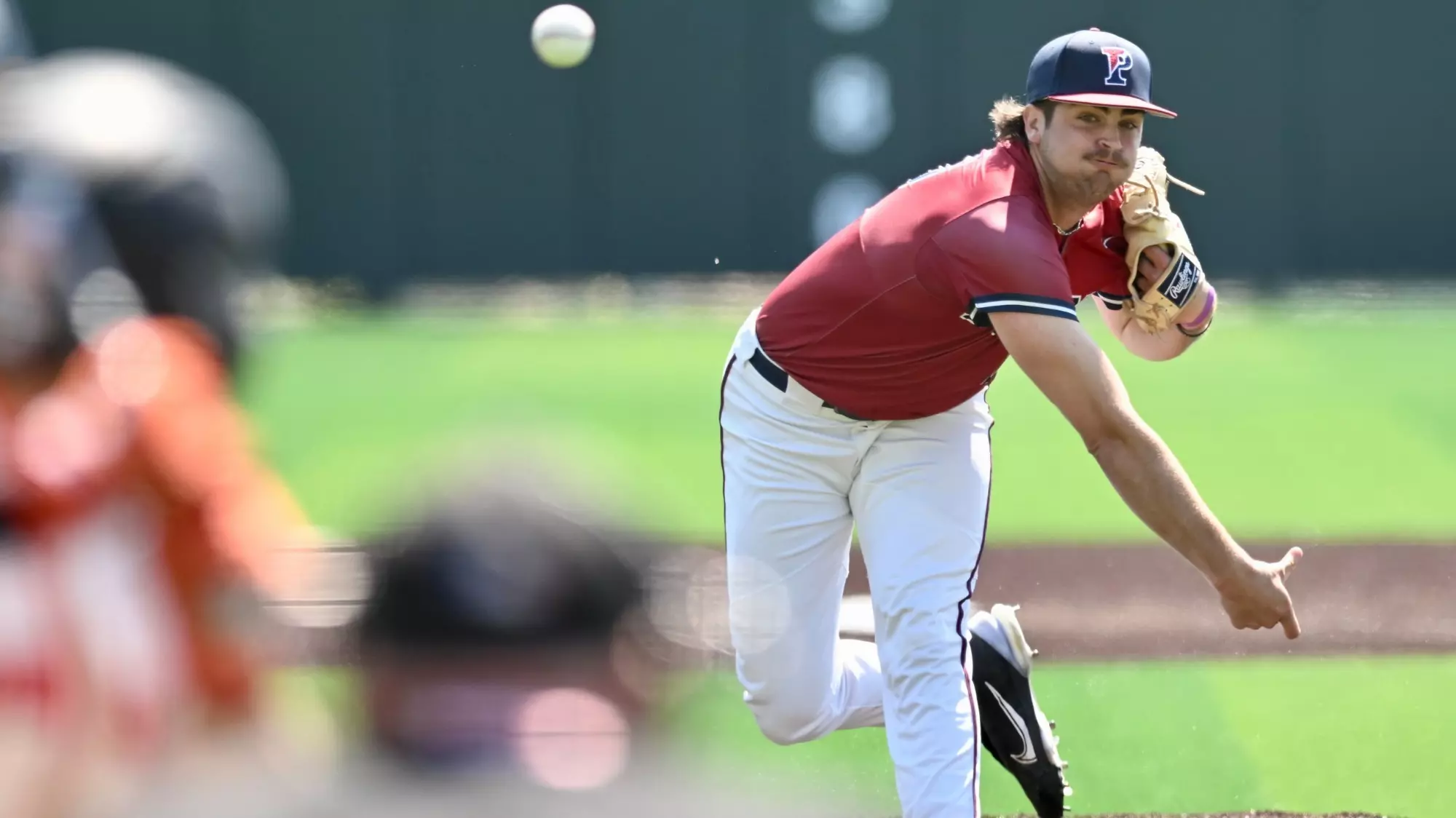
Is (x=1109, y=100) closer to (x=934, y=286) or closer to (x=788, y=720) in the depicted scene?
(x=934, y=286)

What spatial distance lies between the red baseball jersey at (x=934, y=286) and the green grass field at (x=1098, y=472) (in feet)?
2.67

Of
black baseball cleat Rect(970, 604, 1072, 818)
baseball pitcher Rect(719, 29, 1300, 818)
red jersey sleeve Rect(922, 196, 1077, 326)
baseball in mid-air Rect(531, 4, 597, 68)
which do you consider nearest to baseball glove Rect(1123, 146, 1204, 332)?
baseball pitcher Rect(719, 29, 1300, 818)

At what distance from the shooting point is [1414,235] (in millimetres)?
15117

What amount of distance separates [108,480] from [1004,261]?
226 centimetres

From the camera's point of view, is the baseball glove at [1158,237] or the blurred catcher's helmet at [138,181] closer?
the blurred catcher's helmet at [138,181]

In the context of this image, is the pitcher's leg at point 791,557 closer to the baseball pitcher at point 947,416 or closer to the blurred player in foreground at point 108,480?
the baseball pitcher at point 947,416

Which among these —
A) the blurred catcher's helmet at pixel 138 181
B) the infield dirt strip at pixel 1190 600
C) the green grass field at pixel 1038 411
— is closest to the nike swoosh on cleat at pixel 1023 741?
the infield dirt strip at pixel 1190 600

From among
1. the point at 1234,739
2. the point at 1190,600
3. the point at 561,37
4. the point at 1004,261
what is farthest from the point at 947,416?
the point at 561,37

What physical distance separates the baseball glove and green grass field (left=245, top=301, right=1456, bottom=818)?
4.13 ft

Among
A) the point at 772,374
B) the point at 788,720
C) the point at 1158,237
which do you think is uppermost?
the point at 1158,237

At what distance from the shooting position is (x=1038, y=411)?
10906 mm

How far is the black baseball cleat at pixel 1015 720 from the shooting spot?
12.7 ft

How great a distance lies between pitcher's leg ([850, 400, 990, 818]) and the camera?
342 cm

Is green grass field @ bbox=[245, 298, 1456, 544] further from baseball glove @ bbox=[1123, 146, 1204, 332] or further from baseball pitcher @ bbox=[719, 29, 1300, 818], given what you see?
baseball glove @ bbox=[1123, 146, 1204, 332]
